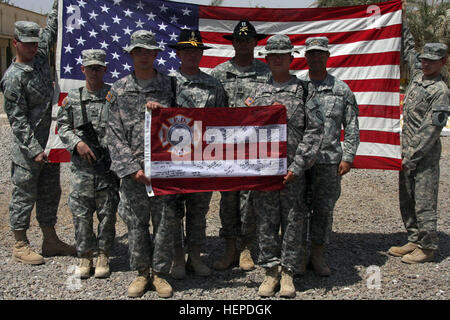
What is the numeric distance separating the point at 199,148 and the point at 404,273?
2.54 metres

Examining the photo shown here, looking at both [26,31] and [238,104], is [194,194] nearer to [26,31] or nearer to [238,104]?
[238,104]

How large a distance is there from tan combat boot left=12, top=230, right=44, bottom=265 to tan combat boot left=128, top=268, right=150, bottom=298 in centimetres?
139

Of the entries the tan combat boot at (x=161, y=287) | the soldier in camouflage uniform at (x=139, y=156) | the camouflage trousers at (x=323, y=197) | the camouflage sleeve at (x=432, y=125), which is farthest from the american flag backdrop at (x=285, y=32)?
the tan combat boot at (x=161, y=287)

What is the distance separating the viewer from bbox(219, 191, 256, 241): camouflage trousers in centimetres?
500

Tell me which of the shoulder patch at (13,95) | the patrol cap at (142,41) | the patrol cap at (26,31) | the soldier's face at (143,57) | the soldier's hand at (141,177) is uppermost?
the patrol cap at (26,31)

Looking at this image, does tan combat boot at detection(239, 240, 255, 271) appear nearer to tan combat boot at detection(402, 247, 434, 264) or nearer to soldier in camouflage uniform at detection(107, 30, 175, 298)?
soldier in camouflage uniform at detection(107, 30, 175, 298)

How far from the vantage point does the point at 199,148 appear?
4.27m

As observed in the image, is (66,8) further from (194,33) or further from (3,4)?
(3,4)

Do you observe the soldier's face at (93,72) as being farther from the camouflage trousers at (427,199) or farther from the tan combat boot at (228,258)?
the camouflage trousers at (427,199)

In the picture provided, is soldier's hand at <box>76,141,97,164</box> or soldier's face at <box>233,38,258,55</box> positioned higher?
soldier's face at <box>233,38,258,55</box>

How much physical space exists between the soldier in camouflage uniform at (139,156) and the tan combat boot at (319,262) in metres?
1.55

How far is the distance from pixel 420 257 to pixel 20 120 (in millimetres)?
4564

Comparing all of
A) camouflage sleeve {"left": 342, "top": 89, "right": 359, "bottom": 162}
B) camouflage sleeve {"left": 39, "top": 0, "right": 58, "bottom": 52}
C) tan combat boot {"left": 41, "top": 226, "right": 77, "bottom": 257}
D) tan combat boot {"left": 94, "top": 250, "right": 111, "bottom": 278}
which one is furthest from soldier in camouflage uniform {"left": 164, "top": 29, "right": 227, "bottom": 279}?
camouflage sleeve {"left": 39, "top": 0, "right": 58, "bottom": 52}

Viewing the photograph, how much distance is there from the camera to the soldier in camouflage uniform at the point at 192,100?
14.5 ft
